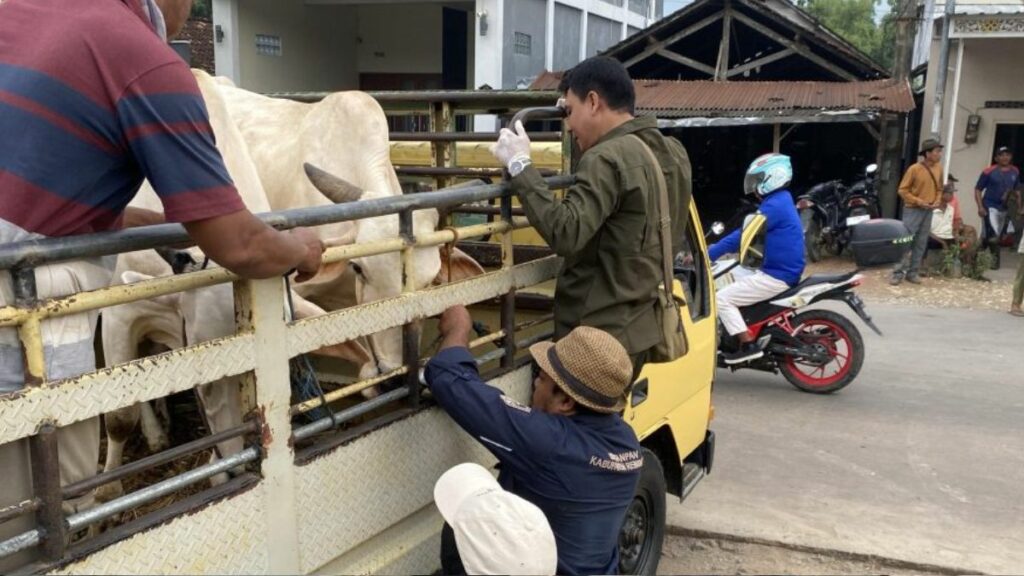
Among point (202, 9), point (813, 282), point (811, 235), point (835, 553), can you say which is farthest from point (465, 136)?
point (202, 9)

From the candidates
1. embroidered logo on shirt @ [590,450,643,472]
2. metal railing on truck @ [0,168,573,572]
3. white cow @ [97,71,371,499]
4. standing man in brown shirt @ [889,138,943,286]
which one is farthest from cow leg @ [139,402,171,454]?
standing man in brown shirt @ [889,138,943,286]

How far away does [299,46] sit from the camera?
605 inches

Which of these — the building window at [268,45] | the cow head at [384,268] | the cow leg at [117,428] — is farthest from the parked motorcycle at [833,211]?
the cow leg at [117,428]

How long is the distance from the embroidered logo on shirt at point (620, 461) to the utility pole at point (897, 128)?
1106 centimetres

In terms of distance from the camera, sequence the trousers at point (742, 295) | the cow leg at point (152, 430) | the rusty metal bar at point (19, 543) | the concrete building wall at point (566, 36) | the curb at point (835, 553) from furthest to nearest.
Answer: the concrete building wall at point (566, 36) → the trousers at point (742, 295) → the curb at point (835, 553) → the cow leg at point (152, 430) → the rusty metal bar at point (19, 543)

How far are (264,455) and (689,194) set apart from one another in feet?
6.62

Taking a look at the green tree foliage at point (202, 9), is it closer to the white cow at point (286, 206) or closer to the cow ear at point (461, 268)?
the white cow at point (286, 206)

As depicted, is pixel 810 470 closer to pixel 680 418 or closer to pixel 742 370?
pixel 680 418

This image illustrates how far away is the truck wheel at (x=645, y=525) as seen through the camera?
10.5 ft

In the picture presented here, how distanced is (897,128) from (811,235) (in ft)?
6.69

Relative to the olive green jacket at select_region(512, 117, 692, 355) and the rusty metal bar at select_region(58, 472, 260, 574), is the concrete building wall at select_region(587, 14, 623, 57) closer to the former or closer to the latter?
the olive green jacket at select_region(512, 117, 692, 355)

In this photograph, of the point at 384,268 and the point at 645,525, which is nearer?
the point at 384,268

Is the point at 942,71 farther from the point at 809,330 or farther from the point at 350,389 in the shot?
the point at 350,389

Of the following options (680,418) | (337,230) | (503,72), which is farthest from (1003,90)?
(337,230)
